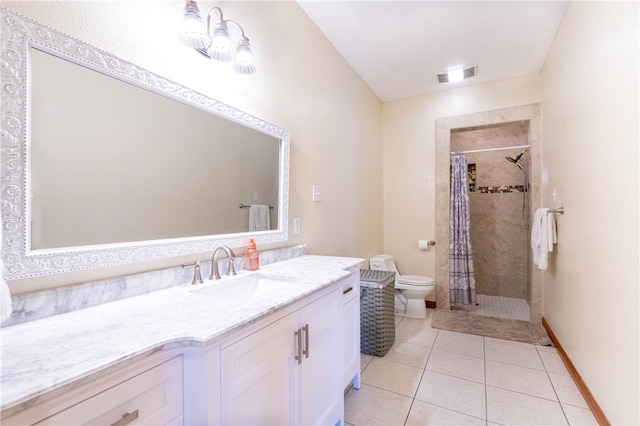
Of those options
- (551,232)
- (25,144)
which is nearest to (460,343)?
(551,232)

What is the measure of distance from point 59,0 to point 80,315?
98 centimetres

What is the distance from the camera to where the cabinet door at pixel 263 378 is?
31.6 inches

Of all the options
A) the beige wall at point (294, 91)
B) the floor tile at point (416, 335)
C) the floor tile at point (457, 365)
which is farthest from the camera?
the floor tile at point (416, 335)

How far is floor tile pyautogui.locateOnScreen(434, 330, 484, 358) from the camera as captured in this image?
2.29 m

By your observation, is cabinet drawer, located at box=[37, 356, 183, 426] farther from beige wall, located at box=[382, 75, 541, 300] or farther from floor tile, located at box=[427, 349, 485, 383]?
beige wall, located at box=[382, 75, 541, 300]

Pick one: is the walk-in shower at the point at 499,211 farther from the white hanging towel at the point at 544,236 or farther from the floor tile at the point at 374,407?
the floor tile at the point at 374,407

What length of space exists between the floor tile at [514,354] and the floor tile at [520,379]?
72 millimetres

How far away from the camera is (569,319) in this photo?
79.0 inches

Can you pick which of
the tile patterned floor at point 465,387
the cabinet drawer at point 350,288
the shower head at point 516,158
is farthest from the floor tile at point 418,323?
the shower head at point 516,158

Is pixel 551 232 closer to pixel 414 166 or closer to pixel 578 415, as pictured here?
pixel 578 415

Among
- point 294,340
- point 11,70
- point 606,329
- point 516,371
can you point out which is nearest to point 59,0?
point 11,70

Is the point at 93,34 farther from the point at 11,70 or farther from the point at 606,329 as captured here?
the point at 606,329

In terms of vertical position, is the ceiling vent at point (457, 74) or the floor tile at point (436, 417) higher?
the ceiling vent at point (457, 74)

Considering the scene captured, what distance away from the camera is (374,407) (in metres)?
1.65
